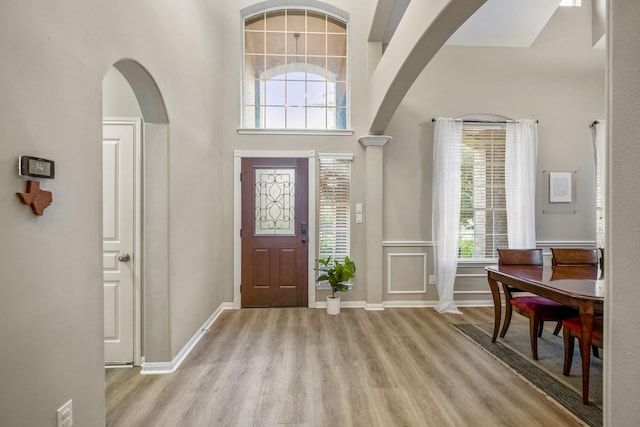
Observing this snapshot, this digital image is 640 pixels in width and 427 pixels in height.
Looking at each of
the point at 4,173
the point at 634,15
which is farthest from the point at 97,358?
the point at 634,15

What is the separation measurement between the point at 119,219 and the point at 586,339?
145 inches

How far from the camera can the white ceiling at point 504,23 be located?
411 centimetres

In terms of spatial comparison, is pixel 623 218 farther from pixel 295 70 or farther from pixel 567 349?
pixel 295 70

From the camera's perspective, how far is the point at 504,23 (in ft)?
13.7

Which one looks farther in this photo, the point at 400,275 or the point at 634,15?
the point at 400,275

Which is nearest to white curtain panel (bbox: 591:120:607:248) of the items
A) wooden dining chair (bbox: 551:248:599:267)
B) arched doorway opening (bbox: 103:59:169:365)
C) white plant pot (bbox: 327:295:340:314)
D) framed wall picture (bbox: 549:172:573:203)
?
framed wall picture (bbox: 549:172:573:203)

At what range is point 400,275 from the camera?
4.33 meters

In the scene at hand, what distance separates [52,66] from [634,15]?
6.63 ft

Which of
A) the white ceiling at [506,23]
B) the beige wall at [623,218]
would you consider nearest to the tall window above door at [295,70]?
the white ceiling at [506,23]

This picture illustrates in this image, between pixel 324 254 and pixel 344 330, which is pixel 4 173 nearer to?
pixel 344 330

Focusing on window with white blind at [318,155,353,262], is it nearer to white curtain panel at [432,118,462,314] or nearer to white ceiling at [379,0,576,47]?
white curtain panel at [432,118,462,314]

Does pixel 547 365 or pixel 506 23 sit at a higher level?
pixel 506 23

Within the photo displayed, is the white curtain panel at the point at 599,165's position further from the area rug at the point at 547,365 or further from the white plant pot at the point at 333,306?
the white plant pot at the point at 333,306

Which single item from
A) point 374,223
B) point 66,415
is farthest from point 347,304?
point 66,415
